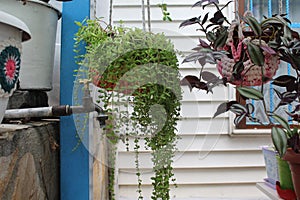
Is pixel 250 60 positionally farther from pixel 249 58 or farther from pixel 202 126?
pixel 202 126

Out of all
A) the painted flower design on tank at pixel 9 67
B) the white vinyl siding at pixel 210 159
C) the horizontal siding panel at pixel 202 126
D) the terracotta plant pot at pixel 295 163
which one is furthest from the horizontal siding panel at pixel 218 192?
the painted flower design on tank at pixel 9 67

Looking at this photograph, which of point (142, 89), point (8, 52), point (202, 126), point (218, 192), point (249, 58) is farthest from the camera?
point (218, 192)

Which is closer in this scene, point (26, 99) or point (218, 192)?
point (26, 99)

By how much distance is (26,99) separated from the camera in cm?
114

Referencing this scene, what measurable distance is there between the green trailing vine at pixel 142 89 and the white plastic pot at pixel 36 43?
30 centimetres

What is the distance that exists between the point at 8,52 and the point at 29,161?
1.16 feet

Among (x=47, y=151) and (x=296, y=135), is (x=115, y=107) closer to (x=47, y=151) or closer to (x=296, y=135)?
(x=47, y=151)

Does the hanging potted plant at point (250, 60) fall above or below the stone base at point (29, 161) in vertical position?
above

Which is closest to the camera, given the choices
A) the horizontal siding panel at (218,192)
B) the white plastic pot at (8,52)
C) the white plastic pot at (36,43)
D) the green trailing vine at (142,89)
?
the white plastic pot at (8,52)

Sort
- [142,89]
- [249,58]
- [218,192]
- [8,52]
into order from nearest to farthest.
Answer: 1. [8,52]
2. [142,89]
3. [249,58]
4. [218,192]

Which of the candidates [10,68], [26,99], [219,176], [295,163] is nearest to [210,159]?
[219,176]

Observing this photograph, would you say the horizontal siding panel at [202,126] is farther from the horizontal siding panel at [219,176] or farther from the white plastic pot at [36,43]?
the white plastic pot at [36,43]

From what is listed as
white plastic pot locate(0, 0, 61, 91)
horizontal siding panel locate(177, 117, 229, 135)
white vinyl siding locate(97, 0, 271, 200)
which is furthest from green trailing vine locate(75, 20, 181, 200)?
white vinyl siding locate(97, 0, 271, 200)

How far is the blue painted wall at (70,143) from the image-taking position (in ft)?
3.67
